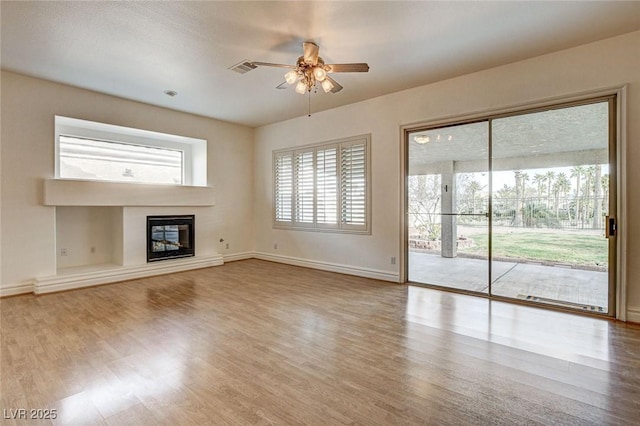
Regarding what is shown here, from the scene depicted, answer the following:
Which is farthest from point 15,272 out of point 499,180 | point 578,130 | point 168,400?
point 578,130

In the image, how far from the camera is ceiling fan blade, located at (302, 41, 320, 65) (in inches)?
128

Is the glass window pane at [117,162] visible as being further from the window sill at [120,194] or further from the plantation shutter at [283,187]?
the plantation shutter at [283,187]

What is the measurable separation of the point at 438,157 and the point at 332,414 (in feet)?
12.8

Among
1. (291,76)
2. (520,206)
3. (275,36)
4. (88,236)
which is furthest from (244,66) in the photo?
(88,236)

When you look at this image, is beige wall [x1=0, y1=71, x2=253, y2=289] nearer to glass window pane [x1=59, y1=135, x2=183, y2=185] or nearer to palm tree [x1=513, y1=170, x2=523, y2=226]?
glass window pane [x1=59, y1=135, x2=183, y2=185]

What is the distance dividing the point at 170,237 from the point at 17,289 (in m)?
2.20

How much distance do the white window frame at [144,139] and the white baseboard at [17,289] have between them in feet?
5.22

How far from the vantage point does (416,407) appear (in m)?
1.88

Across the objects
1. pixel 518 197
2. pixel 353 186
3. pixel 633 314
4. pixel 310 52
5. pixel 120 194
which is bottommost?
pixel 633 314

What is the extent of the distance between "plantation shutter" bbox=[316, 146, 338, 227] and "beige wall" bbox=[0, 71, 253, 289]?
235 centimetres

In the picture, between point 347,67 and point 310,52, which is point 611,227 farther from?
point 310,52

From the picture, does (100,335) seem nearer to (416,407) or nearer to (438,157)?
(416,407)

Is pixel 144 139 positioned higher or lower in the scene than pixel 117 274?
higher

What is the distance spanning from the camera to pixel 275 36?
3.20 meters
